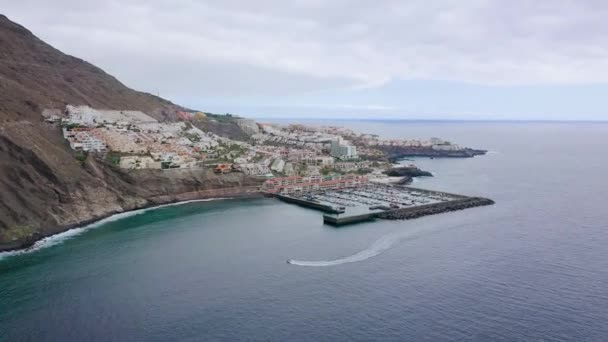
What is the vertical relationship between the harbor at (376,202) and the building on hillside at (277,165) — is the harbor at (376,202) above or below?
below

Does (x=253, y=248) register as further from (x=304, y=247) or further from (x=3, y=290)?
(x=3, y=290)

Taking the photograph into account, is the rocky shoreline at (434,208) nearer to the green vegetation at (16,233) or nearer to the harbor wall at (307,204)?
the harbor wall at (307,204)

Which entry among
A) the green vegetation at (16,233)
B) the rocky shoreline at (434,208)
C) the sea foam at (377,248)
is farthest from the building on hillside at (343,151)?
the green vegetation at (16,233)

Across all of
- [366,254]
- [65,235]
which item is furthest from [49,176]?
[366,254]

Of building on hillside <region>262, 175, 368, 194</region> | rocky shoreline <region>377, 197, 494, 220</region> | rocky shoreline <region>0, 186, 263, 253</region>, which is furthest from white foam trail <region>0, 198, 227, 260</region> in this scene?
rocky shoreline <region>377, 197, 494, 220</region>

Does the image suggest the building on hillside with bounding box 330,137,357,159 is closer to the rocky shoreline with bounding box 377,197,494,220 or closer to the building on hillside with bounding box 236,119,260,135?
the building on hillside with bounding box 236,119,260,135

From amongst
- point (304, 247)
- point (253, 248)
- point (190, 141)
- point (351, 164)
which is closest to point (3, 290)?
point (253, 248)

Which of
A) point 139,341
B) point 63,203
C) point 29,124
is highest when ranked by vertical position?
point 29,124
